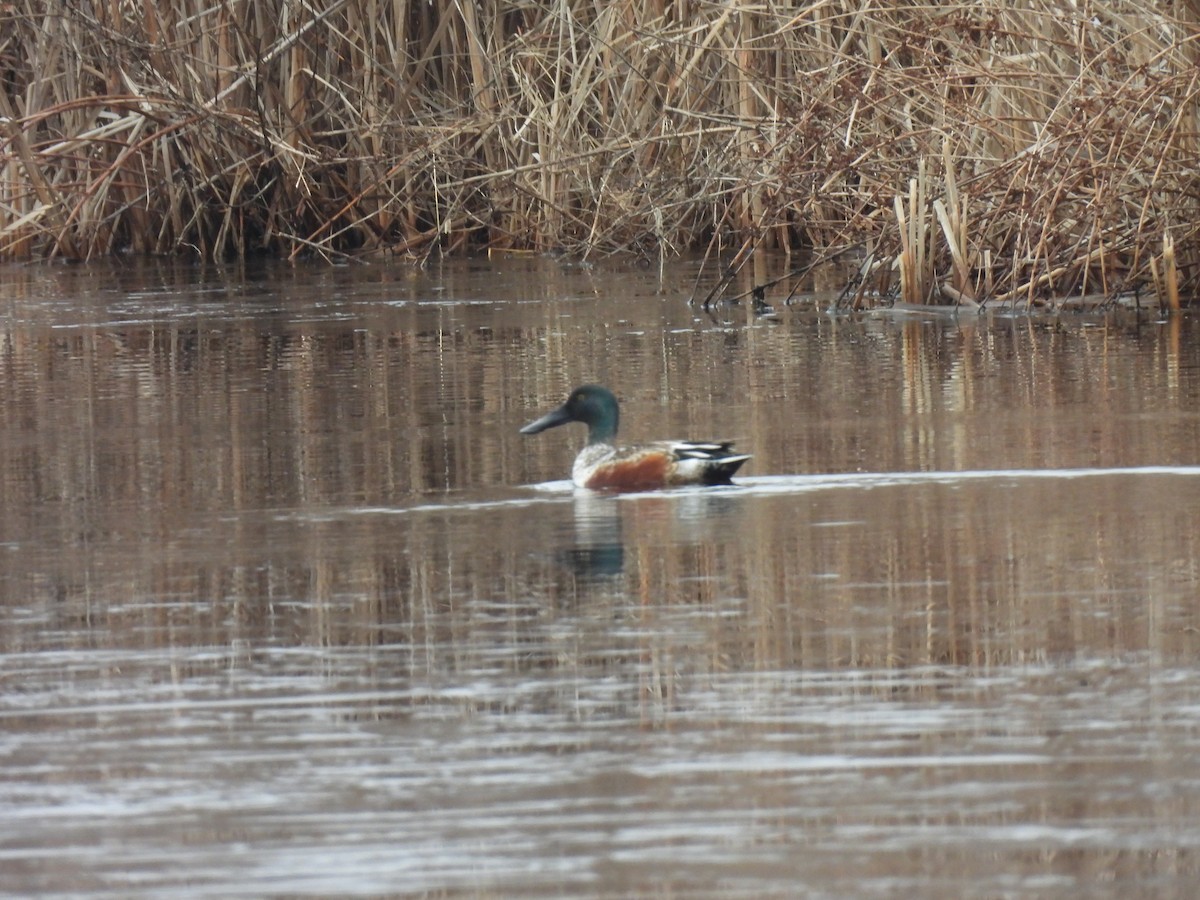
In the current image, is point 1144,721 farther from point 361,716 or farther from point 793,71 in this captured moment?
point 793,71

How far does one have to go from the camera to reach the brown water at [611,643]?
318cm

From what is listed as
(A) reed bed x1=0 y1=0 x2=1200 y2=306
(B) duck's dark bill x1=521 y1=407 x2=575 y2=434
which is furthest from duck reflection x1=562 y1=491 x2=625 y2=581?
(A) reed bed x1=0 y1=0 x2=1200 y2=306

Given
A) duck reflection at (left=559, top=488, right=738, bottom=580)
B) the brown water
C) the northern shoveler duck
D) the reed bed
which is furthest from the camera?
the reed bed

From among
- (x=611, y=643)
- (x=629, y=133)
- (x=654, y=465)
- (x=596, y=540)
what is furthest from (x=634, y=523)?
(x=629, y=133)

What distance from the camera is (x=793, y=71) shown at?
1562 cm

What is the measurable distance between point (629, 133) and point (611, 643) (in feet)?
40.4

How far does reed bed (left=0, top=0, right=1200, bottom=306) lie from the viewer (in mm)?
11539

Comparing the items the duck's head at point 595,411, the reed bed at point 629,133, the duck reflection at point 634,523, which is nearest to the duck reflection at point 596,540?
the duck reflection at point 634,523

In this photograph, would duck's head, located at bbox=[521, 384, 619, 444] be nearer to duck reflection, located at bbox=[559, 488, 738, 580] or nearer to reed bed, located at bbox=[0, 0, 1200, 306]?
duck reflection, located at bbox=[559, 488, 738, 580]

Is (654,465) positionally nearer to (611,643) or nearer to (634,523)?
(634,523)

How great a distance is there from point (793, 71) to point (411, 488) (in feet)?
30.6

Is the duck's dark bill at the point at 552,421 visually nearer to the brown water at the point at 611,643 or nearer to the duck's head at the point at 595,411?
the duck's head at the point at 595,411

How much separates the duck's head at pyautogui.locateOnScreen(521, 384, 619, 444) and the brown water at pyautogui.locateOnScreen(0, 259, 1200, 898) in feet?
0.56

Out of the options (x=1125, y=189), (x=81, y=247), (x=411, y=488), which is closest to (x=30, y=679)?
(x=411, y=488)
